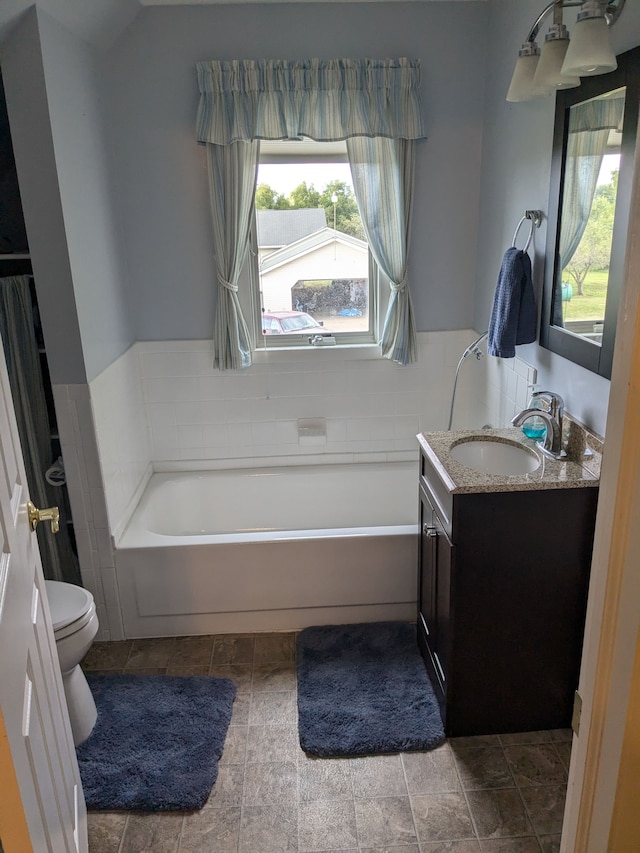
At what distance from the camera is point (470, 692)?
221 centimetres

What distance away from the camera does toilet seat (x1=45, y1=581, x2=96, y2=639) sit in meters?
2.16

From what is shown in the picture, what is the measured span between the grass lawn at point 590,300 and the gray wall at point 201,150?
117 cm

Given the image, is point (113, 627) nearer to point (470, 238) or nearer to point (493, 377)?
point (493, 377)

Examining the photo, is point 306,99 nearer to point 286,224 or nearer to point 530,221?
point 286,224

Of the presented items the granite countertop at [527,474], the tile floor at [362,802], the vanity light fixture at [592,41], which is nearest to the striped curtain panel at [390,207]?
the granite countertop at [527,474]

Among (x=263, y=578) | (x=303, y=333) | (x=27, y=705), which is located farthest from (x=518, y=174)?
(x=27, y=705)

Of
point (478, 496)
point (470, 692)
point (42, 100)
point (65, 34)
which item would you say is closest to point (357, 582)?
point (470, 692)

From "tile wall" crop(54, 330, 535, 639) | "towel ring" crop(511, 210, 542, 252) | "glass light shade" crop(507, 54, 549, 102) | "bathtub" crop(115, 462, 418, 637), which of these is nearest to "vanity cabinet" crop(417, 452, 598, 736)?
"bathtub" crop(115, 462, 418, 637)

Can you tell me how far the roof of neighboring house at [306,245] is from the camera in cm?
335

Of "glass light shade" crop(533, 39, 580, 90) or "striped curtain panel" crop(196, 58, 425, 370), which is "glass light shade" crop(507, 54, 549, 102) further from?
"striped curtain panel" crop(196, 58, 425, 370)

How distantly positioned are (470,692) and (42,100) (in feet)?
8.30

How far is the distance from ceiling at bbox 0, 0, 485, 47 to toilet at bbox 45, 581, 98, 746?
1953 millimetres

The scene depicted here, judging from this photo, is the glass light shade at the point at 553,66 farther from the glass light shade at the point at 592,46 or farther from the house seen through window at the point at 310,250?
the house seen through window at the point at 310,250

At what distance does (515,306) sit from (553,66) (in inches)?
32.3
